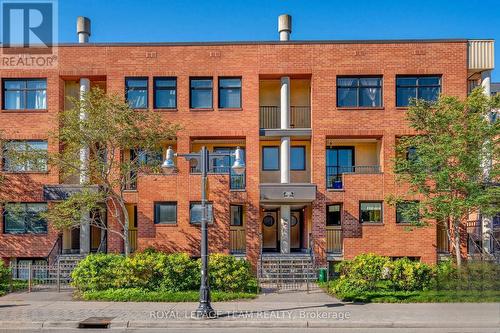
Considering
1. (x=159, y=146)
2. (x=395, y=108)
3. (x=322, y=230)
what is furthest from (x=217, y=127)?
(x=395, y=108)

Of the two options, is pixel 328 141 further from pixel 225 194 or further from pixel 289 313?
pixel 289 313

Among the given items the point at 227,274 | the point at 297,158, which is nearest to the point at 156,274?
the point at 227,274

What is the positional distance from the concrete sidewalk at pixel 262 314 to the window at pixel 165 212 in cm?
623

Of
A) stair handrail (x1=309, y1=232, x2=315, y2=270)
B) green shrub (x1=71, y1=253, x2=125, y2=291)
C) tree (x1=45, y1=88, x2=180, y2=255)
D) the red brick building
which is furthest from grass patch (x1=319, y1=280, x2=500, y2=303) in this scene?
tree (x1=45, y1=88, x2=180, y2=255)

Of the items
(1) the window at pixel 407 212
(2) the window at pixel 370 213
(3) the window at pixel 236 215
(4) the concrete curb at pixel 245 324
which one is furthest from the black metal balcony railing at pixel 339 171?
(4) the concrete curb at pixel 245 324

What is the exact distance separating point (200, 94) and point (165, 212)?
5877mm

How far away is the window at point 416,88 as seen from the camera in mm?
21516

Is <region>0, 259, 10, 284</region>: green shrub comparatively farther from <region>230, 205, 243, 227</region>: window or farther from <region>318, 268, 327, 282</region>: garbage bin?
<region>318, 268, 327, 282</region>: garbage bin

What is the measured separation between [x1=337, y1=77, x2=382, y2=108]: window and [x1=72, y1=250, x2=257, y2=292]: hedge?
33.0 feet

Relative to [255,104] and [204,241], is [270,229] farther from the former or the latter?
[204,241]

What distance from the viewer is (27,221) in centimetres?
2138

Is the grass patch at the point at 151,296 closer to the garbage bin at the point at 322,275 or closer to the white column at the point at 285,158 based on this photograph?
the garbage bin at the point at 322,275

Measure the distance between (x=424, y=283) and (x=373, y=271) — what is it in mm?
1966

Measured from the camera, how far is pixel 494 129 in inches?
680
